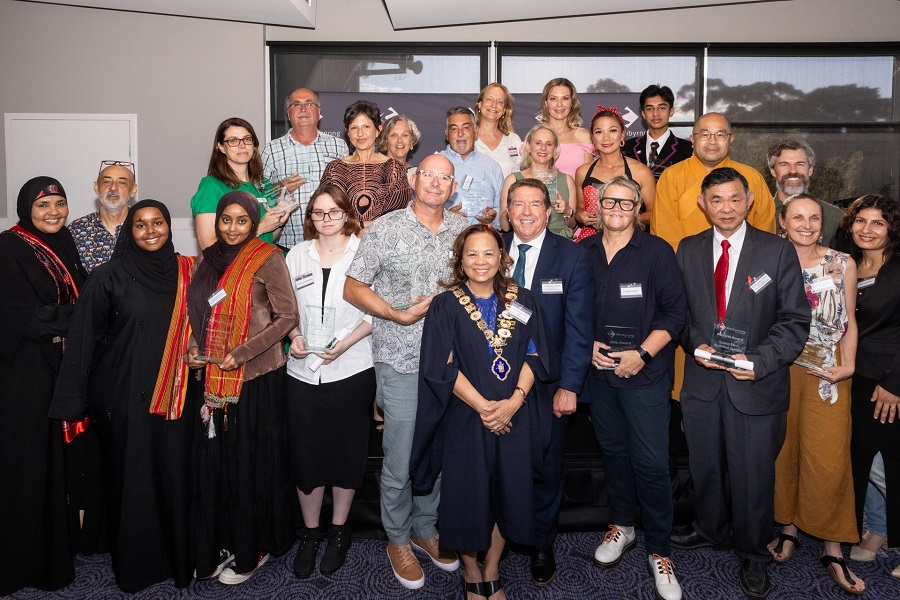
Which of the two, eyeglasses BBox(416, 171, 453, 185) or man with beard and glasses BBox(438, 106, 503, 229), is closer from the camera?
eyeglasses BBox(416, 171, 453, 185)

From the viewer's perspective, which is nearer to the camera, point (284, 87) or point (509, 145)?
point (509, 145)

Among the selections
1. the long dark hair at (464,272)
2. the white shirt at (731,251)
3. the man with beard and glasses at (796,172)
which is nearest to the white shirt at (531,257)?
the long dark hair at (464,272)

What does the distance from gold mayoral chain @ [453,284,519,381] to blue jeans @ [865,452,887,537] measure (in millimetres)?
2139

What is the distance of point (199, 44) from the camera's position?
6.29 meters

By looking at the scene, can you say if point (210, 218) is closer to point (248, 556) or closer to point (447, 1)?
point (248, 556)

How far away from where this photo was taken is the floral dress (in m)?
2.96

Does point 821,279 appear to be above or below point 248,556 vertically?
above

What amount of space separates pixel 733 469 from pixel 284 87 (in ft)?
18.5

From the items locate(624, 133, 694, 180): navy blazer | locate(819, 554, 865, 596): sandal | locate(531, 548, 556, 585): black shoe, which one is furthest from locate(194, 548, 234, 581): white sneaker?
locate(624, 133, 694, 180): navy blazer

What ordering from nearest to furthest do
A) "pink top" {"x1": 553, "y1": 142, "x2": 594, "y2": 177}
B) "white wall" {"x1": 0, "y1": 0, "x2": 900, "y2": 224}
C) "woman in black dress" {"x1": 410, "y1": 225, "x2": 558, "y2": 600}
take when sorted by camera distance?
1. "woman in black dress" {"x1": 410, "y1": 225, "x2": 558, "y2": 600}
2. "pink top" {"x1": 553, "y1": 142, "x2": 594, "y2": 177}
3. "white wall" {"x1": 0, "y1": 0, "x2": 900, "y2": 224}

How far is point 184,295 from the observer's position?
2883 mm

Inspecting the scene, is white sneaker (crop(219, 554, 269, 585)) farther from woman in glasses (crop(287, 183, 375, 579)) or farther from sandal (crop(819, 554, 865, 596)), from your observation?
sandal (crop(819, 554, 865, 596))

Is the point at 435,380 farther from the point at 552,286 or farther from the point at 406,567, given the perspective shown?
the point at 406,567

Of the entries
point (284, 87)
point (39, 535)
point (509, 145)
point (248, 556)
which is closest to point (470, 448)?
point (248, 556)
